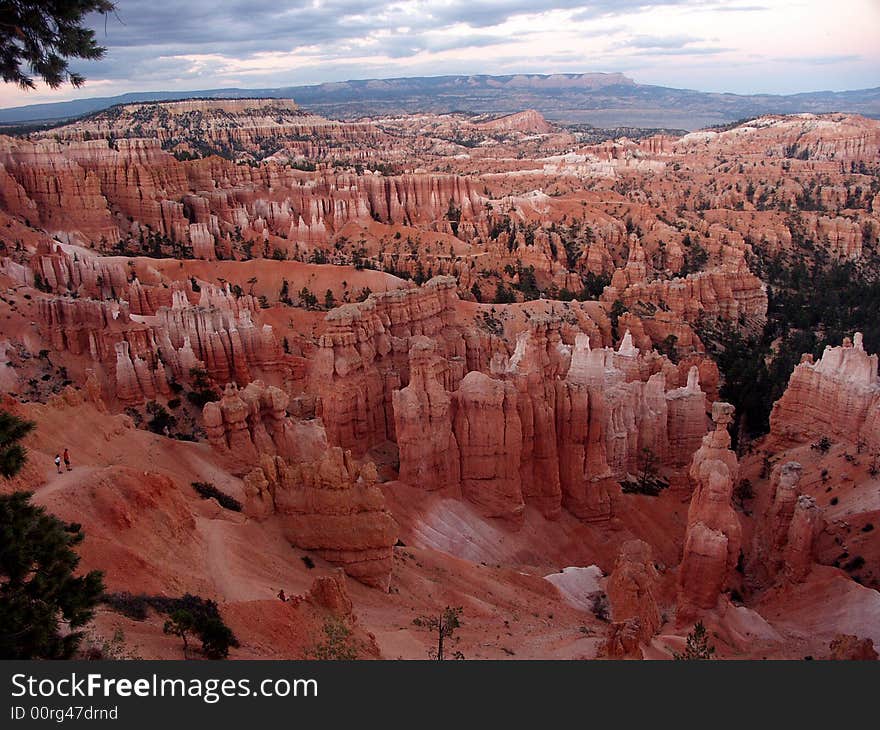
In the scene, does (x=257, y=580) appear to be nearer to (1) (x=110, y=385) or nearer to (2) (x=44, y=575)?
(2) (x=44, y=575)

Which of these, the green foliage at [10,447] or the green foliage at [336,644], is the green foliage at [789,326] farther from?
the green foliage at [10,447]

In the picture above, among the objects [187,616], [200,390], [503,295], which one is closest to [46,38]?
[187,616]

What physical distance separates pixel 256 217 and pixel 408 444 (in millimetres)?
49318

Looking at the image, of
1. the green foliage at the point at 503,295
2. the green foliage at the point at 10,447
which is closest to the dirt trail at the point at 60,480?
the green foliage at the point at 10,447

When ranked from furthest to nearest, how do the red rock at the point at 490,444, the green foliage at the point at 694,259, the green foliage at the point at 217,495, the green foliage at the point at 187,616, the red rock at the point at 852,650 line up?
the green foliage at the point at 694,259
the red rock at the point at 490,444
the green foliage at the point at 217,495
the red rock at the point at 852,650
the green foliage at the point at 187,616

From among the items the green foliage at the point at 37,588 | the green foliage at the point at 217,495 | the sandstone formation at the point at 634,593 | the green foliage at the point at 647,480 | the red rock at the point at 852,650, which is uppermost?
the green foliage at the point at 37,588

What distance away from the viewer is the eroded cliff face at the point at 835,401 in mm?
28812

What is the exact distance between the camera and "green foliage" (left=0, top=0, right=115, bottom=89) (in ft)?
28.7

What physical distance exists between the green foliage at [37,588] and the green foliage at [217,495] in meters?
10.4

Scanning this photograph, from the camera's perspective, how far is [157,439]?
848 inches

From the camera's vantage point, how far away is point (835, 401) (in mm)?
30328

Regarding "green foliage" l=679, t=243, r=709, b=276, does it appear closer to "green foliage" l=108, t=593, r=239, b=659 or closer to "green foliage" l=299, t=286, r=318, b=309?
"green foliage" l=299, t=286, r=318, b=309

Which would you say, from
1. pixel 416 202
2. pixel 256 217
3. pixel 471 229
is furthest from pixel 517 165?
pixel 256 217

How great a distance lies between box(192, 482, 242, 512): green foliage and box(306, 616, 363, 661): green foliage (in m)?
7.77
